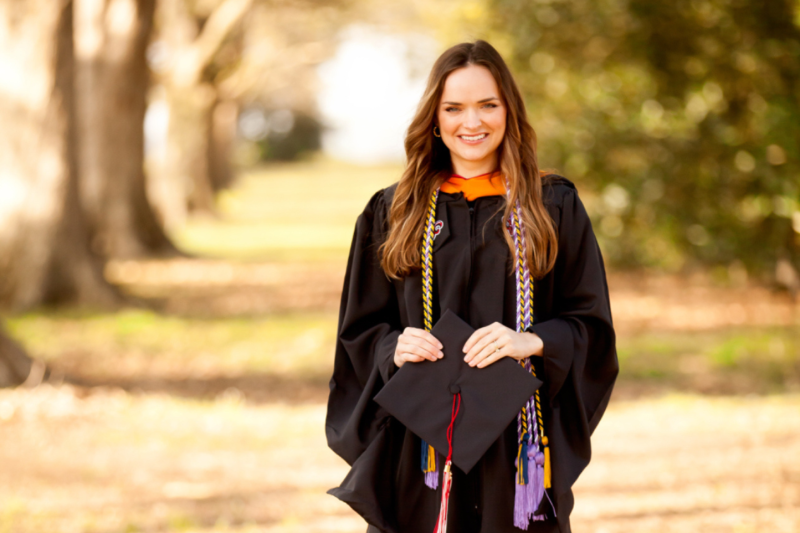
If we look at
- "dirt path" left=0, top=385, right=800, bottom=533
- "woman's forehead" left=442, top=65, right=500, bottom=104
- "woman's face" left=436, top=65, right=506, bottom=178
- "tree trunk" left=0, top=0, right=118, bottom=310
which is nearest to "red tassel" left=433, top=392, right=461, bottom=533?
"woman's face" left=436, top=65, right=506, bottom=178

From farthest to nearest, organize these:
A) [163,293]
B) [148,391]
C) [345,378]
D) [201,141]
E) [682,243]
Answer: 1. [201,141]
2. [163,293]
3. [682,243]
4. [148,391]
5. [345,378]

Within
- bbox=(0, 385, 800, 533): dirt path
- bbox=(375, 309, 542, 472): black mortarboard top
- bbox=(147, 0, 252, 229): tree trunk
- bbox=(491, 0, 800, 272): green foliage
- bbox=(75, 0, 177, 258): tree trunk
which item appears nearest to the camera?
bbox=(375, 309, 542, 472): black mortarboard top

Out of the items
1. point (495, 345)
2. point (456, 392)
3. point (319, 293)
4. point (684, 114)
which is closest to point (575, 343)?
point (495, 345)

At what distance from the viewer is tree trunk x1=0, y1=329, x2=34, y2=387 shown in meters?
6.78

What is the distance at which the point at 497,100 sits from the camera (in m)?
2.79

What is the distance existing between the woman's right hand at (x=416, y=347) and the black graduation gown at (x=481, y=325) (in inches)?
3.3

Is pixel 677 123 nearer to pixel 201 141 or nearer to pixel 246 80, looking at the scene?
pixel 201 141

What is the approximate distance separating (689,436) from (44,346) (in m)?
6.34

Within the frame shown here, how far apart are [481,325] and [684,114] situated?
846 centimetres

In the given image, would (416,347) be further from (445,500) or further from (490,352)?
(445,500)

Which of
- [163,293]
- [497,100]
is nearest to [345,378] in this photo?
[497,100]

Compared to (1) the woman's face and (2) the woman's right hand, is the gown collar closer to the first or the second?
(1) the woman's face

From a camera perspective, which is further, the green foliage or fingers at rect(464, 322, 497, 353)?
the green foliage

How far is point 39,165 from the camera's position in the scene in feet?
35.2
